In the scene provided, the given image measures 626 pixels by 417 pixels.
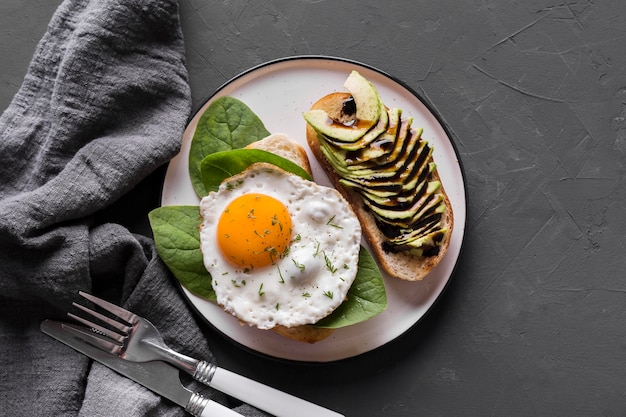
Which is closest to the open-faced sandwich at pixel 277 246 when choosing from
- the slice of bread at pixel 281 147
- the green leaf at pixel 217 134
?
the slice of bread at pixel 281 147

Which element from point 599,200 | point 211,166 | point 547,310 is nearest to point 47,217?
point 211,166

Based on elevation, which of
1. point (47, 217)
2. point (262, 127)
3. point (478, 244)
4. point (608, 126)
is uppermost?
point (608, 126)

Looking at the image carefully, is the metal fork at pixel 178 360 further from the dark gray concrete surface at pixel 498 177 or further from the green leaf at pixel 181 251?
the green leaf at pixel 181 251

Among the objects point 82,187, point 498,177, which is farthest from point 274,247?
point 498,177

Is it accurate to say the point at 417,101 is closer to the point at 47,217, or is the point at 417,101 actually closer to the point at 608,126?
the point at 608,126

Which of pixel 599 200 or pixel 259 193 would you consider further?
pixel 599 200

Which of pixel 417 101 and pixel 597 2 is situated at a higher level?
pixel 597 2

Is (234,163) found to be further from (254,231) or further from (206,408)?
(206,408)
